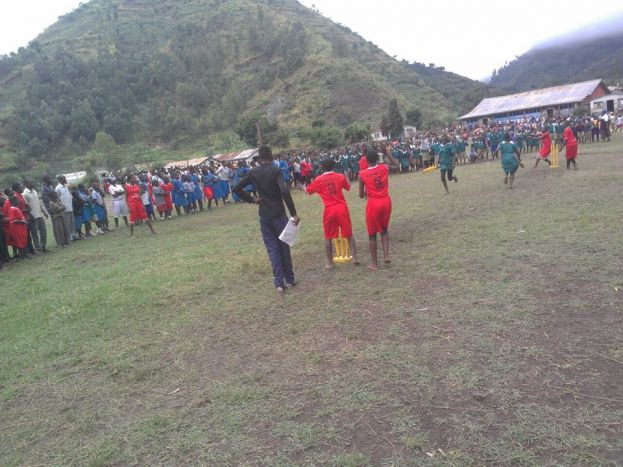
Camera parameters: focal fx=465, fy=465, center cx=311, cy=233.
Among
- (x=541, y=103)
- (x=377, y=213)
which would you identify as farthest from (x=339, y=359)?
(x=541, y=103)

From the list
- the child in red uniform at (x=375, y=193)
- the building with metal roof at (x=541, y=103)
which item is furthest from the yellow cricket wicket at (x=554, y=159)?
the building with metal roof at (x=541, y=103)

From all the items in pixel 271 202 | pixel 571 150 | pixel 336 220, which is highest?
pixel 271 202

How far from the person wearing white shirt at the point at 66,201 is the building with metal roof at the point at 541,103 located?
2228 inches

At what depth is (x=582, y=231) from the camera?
7.71 m

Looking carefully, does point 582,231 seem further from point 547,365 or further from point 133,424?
point 133,424

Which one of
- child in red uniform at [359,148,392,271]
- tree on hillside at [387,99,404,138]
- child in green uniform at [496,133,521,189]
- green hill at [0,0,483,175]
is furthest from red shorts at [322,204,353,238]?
green hill at [0,0,483,175]

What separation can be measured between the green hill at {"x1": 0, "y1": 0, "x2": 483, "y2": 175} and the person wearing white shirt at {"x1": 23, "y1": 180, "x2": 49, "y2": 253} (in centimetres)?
4722

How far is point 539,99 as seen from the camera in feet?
194

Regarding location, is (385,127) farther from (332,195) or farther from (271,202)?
(271,202)

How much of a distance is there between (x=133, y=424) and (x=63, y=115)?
3853 inches

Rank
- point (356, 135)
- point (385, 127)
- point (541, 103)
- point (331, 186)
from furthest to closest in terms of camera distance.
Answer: point (541, 103), point (385, 127), point (356, 135), point (331, 186)

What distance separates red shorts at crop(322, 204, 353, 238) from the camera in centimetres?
711

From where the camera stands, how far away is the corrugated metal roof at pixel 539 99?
5647 centimetres

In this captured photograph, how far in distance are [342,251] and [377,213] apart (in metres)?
1.12
